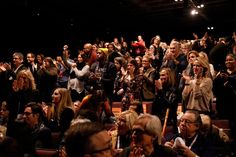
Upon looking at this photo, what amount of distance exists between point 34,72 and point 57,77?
1.82 feet

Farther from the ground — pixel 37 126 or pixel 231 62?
pixel 231 62

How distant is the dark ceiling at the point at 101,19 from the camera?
14.5 m

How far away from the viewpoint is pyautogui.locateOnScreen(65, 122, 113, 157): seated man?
5.16 feet

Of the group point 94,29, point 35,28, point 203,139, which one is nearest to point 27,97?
point 203,139

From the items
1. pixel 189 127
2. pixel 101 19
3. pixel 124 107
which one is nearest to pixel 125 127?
pixel 189 127

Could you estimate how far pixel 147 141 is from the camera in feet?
9.90

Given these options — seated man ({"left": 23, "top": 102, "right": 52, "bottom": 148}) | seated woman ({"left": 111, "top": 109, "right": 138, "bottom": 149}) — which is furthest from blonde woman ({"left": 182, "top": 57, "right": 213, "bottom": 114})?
seated man ({"left": 23, "top": 102, "right": 52, "bottom": 148})

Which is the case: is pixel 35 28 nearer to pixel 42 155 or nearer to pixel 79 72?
pixel 79 72

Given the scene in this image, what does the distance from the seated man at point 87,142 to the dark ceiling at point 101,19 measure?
493 inches

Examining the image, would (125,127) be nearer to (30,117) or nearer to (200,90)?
(30,117)

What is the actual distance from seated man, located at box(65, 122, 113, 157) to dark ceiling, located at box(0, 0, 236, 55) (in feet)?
41.1

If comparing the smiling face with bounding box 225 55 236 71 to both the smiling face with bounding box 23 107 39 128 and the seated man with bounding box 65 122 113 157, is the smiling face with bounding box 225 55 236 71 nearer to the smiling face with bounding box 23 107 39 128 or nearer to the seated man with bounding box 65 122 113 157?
the smiling face with bounding box 23 107 39 128

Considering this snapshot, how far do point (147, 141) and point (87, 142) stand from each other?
1.49 m

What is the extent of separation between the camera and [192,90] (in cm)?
587
